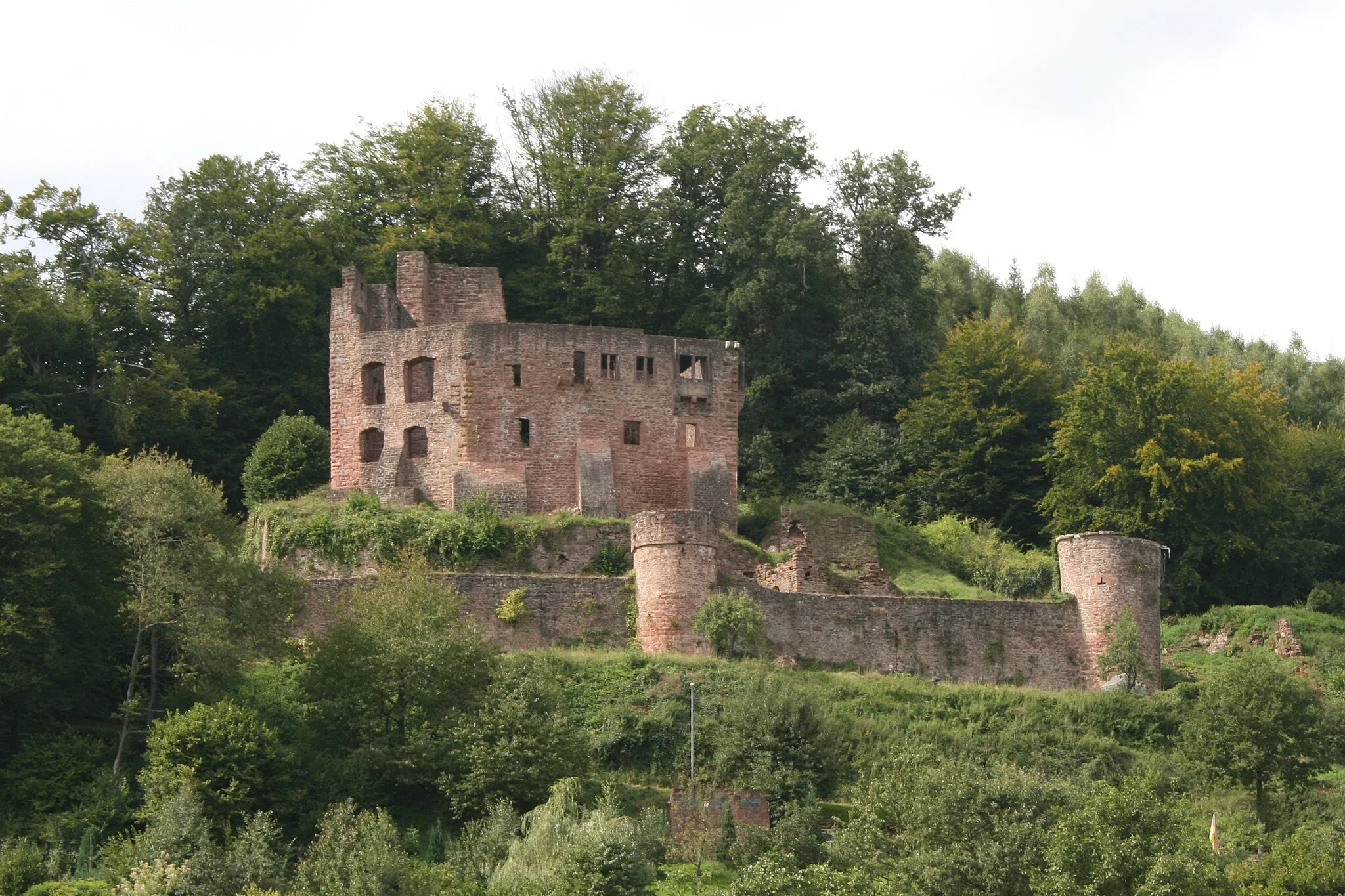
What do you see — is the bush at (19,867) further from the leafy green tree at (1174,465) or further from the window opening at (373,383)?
the leafy green tree at (1174,465)

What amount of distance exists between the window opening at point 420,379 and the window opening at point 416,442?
28.5 inches

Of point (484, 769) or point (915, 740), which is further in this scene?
point (915, 740)

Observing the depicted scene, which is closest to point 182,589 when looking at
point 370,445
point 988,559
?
point 370,445

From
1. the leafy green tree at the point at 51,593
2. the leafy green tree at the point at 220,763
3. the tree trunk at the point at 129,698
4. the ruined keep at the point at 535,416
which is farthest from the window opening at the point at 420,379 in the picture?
the leafy green tree at the point at 220,763

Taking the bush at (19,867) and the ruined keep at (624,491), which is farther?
the ruined keep at (624,491)

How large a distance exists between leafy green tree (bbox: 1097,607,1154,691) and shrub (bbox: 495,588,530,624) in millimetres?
12276

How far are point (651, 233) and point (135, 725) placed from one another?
2768cm

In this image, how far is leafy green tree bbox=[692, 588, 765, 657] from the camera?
2115 inches

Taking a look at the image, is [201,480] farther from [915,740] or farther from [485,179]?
[485,179]

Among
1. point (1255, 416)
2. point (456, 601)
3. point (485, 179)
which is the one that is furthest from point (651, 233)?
point (456, 601)

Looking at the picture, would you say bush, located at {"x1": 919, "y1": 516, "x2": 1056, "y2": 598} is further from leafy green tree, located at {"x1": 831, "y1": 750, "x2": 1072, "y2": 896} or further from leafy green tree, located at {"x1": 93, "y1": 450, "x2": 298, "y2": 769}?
leafy green tree, located at {"x1": 93, "y1": 450, "x2": 298, "y2": 769}

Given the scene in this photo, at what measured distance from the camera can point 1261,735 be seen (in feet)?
168

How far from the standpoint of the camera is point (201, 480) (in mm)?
53406

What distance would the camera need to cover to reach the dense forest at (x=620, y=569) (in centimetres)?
4556
